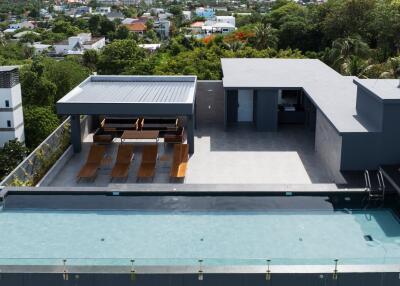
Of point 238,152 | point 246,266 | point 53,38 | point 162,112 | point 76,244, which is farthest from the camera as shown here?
point 53,38

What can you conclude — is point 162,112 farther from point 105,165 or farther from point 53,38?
point 53,38

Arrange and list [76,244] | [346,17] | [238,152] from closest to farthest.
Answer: [76,244] → [238,152] → [346,17]

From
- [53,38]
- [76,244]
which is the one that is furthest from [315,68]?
[53,38]

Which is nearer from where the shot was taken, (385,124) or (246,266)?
(246,266)

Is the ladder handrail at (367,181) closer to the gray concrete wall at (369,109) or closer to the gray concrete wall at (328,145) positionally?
the gray concrete wall at (328,145)

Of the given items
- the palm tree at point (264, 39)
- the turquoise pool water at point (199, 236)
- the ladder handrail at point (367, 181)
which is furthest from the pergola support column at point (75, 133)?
the palm tree at point (264, 39)
